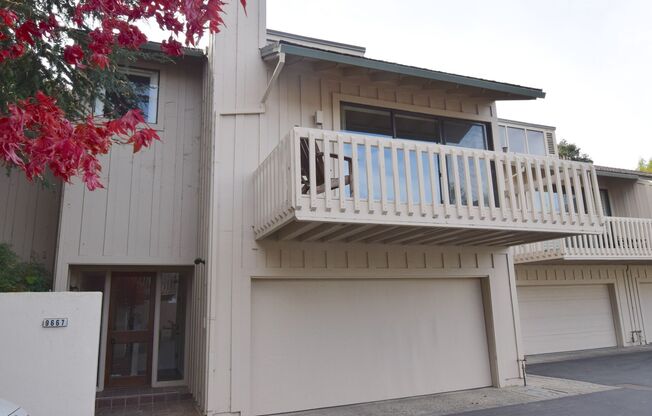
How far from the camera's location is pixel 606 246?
11141 millimetres

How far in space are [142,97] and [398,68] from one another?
Answer: 4.65m

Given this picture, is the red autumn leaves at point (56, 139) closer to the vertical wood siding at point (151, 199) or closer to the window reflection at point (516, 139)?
the vertical wood siding at point (151, 199)

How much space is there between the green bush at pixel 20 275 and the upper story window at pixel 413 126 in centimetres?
548

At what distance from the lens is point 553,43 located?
1073 cm

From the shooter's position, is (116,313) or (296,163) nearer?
(296,163)

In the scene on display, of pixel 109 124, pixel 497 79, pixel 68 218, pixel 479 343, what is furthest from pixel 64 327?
pixel 497 79

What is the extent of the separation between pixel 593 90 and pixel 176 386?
15957 millimetres

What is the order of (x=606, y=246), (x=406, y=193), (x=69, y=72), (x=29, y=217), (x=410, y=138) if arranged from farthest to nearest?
(x=606, y=246), (x=410, y=138), (x=29, y=217), (x=69, y=72), (x=406, y=193)

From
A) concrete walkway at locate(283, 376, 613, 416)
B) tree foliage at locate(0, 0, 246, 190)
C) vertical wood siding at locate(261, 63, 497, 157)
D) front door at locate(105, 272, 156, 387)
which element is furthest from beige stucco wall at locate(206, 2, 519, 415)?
tree foliage at locate(0, 0, 246, 190)

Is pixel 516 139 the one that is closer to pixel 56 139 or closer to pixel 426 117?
pixel 426 117

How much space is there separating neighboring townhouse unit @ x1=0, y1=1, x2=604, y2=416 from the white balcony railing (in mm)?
3490

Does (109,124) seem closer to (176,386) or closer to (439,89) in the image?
(176,386)

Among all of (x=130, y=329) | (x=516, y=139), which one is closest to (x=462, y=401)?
(x=130, y=329)

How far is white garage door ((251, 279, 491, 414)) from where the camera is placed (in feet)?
20.6
